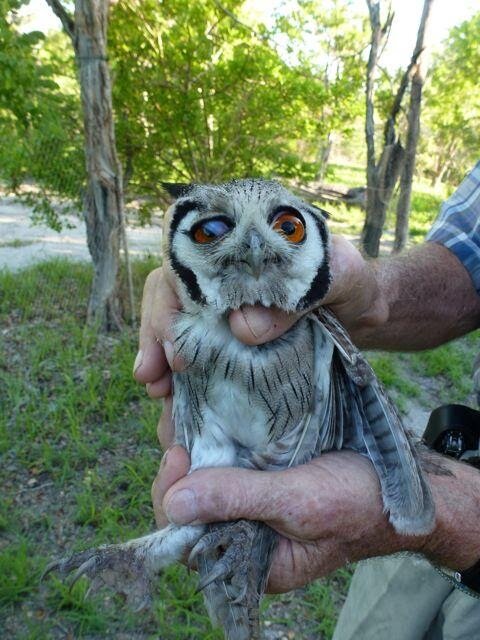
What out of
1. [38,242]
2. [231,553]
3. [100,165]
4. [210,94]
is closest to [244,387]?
[231,553]

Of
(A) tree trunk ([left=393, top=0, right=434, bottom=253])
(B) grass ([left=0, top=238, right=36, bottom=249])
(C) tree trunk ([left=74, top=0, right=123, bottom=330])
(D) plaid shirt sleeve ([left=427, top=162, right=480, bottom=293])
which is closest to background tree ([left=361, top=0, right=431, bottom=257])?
(A) tree trunk ([left=393, top=0, right=434, bottom=253])

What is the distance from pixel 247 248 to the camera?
1526mm

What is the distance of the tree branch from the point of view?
449 centimetres

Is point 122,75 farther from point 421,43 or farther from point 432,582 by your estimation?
point 432,582

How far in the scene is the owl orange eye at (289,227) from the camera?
1.62 metres

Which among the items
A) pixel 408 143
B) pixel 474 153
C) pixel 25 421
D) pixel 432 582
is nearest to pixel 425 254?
pixel 432 582

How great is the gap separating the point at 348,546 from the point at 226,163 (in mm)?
Answer: 5758

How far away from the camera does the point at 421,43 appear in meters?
5.65

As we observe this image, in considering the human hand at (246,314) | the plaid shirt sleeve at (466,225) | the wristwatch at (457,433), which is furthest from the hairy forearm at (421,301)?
the wristwatch at (457,433)

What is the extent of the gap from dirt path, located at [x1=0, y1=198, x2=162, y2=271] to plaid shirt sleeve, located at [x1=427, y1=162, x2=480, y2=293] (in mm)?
5690

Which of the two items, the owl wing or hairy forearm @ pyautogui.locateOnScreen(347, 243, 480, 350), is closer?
the owl wing

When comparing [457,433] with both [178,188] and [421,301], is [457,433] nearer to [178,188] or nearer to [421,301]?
[421,301]

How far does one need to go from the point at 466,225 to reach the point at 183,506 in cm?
172

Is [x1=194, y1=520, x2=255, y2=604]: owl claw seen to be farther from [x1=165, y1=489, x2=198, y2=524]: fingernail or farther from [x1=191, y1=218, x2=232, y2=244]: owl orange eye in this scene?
[x1=191, y1=218, x2=232, y2=244]: owl orange eye
